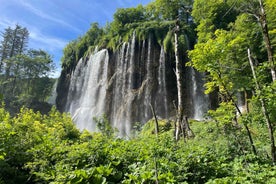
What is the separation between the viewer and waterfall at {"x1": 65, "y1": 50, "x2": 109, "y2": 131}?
2397 centimetres

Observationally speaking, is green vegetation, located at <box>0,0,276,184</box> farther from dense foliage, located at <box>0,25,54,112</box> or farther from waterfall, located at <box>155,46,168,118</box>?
dense foliage, located at <box>0,25,54,112</box>

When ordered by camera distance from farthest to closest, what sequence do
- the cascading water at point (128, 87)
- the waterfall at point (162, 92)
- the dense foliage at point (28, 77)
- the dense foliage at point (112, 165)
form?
the dense foliage at point (28, 77) < the cascading water at point (128, 87) < the waterfall at point (162, 92) < the dense foliage at point (112, 165)

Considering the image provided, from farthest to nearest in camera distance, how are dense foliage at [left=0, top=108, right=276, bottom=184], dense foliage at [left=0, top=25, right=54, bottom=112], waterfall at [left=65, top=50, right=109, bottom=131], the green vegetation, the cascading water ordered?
1. dense foliage at [left=0, top=25, right=54, bottom=112]
2. waterfall at [left=65, top=50, right=109, bottom=131]
3. the cascading water
4. the green vegetation
5. dense foliage at [left=0, top=108, right=276, bottom=184]

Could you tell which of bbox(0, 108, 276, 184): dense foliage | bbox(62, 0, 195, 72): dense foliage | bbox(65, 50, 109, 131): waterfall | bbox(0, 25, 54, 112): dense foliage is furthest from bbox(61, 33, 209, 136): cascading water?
bbox(0, 108, 276, 184): dense foliage

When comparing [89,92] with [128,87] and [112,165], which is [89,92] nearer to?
[128,87]

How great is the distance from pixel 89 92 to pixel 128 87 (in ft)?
16.1

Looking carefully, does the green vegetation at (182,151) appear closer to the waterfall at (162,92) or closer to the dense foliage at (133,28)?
the waterfall at (162,92)

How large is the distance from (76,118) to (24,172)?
70.1 feet

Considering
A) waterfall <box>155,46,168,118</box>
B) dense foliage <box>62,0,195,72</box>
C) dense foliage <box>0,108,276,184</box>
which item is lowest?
dense foliage <box>0,108,276,184</box>

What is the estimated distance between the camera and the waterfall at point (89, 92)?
23969 millimetres

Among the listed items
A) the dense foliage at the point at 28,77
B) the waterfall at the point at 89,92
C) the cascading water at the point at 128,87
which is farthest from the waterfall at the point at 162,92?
the dense foliage at the point at 28,77

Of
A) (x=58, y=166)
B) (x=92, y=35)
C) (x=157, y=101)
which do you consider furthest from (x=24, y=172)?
(x=92, y=35)

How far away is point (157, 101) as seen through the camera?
2156 cm

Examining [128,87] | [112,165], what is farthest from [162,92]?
[112,165]
